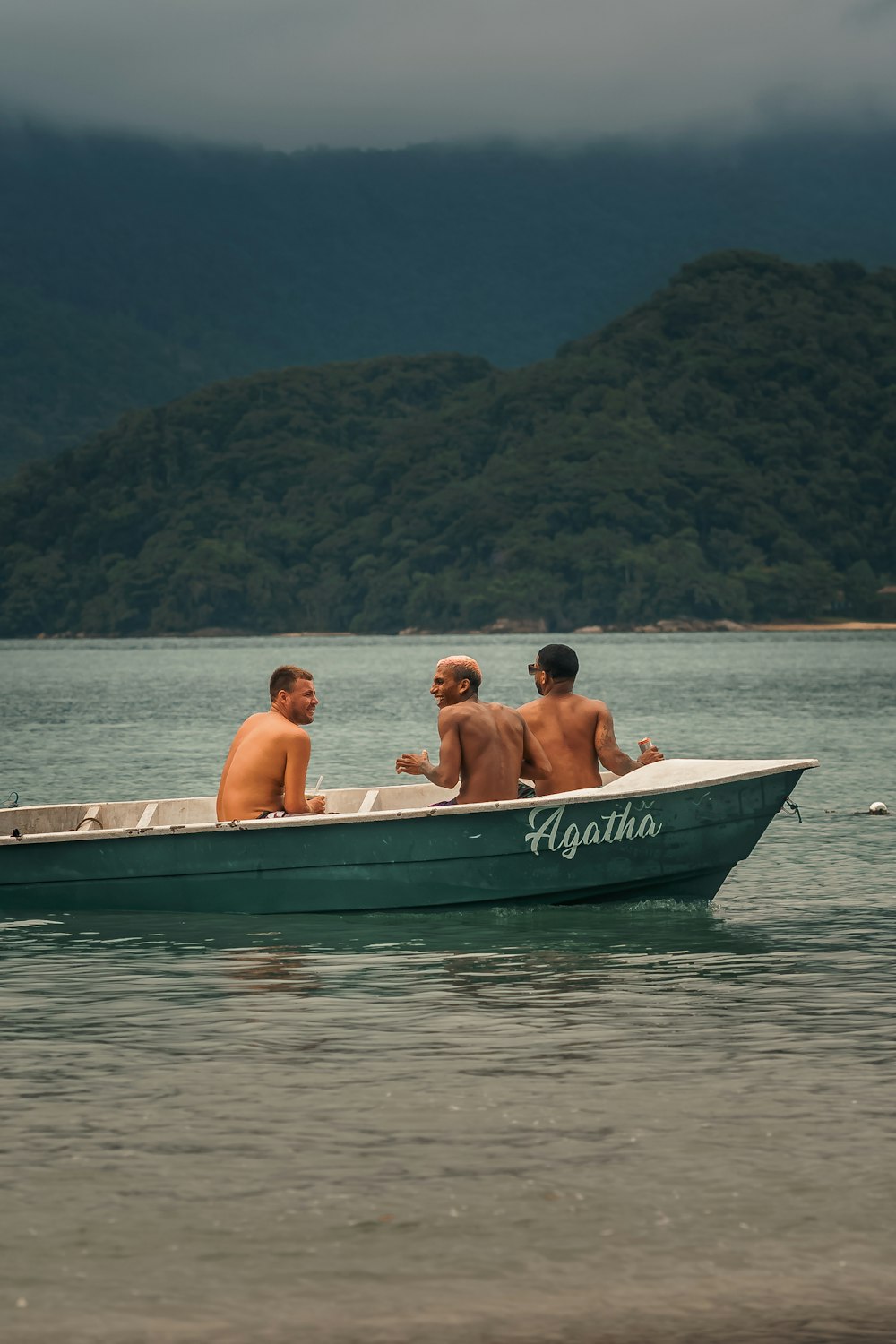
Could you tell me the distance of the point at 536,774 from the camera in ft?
51.2

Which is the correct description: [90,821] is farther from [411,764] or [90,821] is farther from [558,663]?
[558,663]

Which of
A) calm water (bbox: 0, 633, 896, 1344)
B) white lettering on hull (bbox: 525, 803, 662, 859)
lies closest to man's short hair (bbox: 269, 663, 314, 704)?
calm water (bbox: 0, 633, 896, 1344)

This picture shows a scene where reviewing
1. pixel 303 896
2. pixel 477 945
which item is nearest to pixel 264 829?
pixel 303 896

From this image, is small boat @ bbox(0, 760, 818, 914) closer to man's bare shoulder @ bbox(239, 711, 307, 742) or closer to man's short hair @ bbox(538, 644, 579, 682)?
man's bare shoulder @ bbox(239, 711, 307, 742)

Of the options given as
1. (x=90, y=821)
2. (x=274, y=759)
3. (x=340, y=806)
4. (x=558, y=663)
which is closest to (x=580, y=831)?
(x=558, y=663)

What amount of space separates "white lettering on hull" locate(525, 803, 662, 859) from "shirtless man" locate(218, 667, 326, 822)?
1.70 m

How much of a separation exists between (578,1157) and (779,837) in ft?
49.4

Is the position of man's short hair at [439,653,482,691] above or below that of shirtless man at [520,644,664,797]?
above

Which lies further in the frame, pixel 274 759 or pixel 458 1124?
pixel 274 759

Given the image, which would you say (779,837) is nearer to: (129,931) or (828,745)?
(129,931)

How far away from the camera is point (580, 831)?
1523 cm

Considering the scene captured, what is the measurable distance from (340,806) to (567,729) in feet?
8.47

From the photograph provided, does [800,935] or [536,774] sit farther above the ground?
[536,774]

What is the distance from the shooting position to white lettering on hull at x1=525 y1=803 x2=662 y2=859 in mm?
15117
